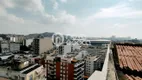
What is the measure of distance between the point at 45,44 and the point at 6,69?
1918cm

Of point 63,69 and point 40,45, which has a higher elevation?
point 40,45

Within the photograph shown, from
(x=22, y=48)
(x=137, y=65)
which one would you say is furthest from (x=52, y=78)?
(x=22, y=48)

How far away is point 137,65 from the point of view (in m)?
2.03

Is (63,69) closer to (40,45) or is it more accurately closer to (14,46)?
(40,45)

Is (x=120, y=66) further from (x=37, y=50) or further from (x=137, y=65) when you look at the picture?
(x=37, y=50)

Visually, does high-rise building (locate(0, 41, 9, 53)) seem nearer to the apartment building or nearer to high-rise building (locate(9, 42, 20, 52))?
high-rise building (locate(9, 42, 20, 52))

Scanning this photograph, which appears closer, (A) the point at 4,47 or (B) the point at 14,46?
(A) the point at 4,47

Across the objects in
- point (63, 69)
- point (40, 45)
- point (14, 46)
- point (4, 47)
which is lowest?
point (63, 69)

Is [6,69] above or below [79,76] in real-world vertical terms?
above

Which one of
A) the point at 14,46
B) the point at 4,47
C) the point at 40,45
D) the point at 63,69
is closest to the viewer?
the point at 63,69

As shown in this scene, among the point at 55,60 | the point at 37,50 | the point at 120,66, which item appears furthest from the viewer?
the point at 37,50

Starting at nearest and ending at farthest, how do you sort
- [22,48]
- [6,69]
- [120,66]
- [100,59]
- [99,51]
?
[120,66] → [6,69] → [100,59] → [99,51] → [22,48]

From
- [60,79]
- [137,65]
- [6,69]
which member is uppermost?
[137,65]

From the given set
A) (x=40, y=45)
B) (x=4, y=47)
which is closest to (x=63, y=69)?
(x=40, y=45)
